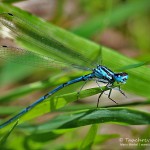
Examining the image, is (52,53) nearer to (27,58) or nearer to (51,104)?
(27,58)

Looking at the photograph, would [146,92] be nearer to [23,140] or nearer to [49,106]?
[49,106]

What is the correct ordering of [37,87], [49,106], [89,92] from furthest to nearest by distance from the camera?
[37,87] < [49,106] < [89,92]

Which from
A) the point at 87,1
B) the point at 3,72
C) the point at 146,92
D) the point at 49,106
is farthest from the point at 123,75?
the point at 87,1

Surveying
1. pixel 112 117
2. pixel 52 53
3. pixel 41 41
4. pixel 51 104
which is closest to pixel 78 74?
pixel 52 53

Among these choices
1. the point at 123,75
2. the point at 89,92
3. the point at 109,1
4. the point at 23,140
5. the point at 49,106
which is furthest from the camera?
the point at 109,1

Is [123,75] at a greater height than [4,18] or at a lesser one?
lesser

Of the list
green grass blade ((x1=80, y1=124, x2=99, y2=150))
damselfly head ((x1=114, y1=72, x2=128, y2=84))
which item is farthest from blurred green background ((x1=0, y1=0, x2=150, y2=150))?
damselfly head ((x1=114, y1=72, x2=128, y2=84))

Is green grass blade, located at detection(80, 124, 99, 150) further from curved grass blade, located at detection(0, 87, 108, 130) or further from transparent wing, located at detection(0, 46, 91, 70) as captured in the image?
transparent wing, located at detection(0, 46, 91, 70)
